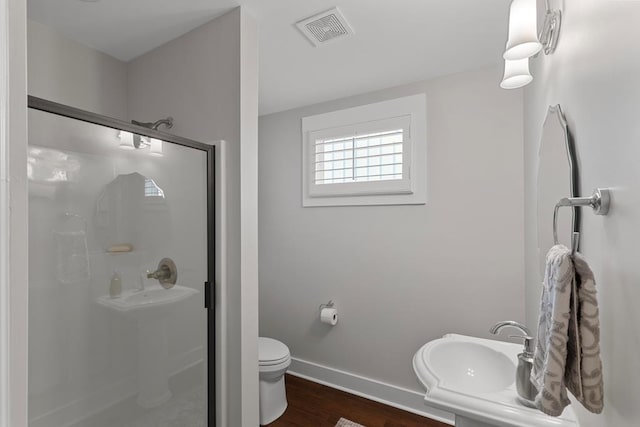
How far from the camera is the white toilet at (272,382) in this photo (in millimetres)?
1954

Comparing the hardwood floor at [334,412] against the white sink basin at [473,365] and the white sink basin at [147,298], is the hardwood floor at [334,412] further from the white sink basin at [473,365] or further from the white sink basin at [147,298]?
the white sink basin at [147,298]

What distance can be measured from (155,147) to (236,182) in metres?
0.37

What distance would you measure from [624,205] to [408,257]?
5.60ft

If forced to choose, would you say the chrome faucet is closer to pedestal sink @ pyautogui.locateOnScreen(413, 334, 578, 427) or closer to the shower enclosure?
pedestal sink @ pyautogui.locateOnScreen(413, 334, 578, 427)

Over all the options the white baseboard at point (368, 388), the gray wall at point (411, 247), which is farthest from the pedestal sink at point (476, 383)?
the white baseboard at point (368, 388)

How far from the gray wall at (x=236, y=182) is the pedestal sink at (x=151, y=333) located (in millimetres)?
244

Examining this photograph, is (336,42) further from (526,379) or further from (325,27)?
(526,379)

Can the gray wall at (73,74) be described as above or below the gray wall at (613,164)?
above

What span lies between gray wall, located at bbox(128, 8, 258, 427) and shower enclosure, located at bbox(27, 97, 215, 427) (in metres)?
0.09

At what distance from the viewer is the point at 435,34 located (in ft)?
5.38

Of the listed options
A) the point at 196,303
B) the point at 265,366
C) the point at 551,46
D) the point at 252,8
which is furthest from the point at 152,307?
the point at 551,46

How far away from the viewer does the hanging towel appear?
0.51 m

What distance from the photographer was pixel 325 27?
1571 millimetres

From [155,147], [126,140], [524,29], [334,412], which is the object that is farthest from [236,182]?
[334,412]
